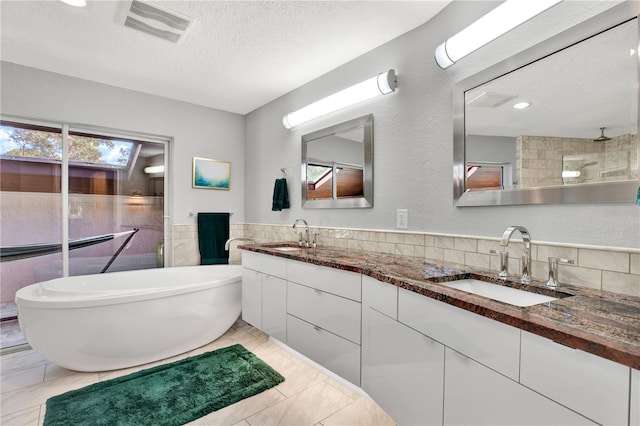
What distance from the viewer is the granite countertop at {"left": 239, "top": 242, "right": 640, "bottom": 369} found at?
751 mm

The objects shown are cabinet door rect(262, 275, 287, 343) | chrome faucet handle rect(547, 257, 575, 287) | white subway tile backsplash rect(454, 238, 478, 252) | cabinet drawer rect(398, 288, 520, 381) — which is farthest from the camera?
cabinet door rect(262, 275, 287, 343)

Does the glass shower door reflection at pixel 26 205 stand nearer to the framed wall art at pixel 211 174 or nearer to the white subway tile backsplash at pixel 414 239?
the framed wall art at pixel 211 174

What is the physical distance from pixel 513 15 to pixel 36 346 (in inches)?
136

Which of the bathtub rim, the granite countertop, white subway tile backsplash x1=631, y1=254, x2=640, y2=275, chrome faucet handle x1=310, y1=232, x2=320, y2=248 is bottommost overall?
the bathtub rim

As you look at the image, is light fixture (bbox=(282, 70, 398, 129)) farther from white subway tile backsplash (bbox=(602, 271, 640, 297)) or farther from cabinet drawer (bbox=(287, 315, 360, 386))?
cabinet drawer (bbox=(287, 315, 360, 386))

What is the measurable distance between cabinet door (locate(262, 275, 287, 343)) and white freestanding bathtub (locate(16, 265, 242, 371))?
0.44 meters

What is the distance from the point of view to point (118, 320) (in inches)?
88.4

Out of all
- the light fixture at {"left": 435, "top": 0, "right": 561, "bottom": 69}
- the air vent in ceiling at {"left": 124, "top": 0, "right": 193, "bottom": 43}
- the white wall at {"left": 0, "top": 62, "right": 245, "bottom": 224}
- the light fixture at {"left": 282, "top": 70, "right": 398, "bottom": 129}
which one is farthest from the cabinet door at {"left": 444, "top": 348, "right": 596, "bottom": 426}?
the white wall at {"left": 0, "top": 62, "right": 245, "bottom": 224}

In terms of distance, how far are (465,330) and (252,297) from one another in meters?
1.98

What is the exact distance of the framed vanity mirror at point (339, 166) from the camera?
2377 mm

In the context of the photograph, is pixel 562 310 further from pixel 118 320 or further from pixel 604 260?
pixel 118 320

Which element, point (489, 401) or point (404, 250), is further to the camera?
point (404, 250)

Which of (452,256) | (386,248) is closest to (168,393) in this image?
(386,248)

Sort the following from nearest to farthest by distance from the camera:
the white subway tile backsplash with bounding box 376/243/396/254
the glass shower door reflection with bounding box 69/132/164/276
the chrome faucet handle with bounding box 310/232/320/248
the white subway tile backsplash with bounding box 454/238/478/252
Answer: the white subway tile backsplash with bounding box 454/238/478/252 < the white subway tile backsplash with bounding box 376/243/396/254 < the chrome faucet handle with bounding box 310/232/320/248 < the glass shower door reflection with bounding box 69/132/164/276
